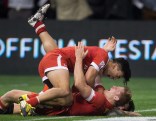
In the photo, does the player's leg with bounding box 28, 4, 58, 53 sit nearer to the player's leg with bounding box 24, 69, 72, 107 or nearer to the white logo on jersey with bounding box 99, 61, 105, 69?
the player's leg with bounding box 24, 69, 72, 107

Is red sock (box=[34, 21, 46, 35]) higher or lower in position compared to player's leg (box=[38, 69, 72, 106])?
higher

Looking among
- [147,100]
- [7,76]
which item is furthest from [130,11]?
[147,100]

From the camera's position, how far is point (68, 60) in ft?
41.4

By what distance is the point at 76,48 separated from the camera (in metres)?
12.6

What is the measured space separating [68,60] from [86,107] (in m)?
0.78

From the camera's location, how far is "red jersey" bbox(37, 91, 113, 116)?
39.9ft

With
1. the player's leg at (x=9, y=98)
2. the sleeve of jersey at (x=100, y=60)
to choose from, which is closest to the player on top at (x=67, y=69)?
the sleeve of jersey at (x=100, y=60)

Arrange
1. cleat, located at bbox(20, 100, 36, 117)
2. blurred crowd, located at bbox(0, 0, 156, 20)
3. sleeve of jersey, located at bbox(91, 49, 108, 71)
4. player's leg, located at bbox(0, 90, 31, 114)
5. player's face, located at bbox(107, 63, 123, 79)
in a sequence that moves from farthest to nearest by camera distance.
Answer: blurred crowd, located at bbox(0, 0, 156, 20), player's leg, located at bbox(0, 90, 31, 114), player's face, located at bbox(107, 63, 123, 79), sleeve of jersey, located at bbox(91, 49, 108, 71), cleat, located at bbox(20, 100, 36, 117)

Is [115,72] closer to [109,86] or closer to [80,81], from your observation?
[80,81]

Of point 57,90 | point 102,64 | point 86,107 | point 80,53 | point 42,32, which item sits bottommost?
point 86,107

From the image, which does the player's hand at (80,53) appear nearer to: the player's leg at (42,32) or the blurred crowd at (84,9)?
the player's leg at (42,32)

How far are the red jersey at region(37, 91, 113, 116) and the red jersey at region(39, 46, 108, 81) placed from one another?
16.8 inches

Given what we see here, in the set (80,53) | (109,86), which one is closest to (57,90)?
(80,53)

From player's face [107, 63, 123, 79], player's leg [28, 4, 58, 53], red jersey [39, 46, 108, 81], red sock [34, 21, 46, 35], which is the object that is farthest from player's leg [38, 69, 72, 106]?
red sock [34, 21, 46, 35]
